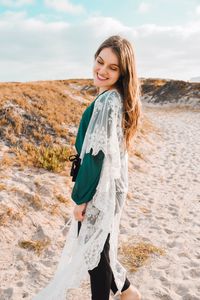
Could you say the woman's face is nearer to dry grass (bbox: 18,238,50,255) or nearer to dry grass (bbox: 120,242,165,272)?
dry grass (bbox: 120,242,165,272)

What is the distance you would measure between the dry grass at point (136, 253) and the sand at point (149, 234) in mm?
86

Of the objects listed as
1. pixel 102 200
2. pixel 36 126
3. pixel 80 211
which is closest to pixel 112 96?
pixel 102 200

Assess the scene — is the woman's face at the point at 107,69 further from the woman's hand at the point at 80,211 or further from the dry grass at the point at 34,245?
the dry grass at the point at 34,245

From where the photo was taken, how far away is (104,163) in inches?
107

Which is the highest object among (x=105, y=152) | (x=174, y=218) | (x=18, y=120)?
Result: (x=105, y=152)

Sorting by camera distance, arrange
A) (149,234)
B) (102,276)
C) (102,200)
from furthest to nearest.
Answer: (149,234), (102,276), (102,200)

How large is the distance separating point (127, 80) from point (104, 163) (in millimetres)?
672

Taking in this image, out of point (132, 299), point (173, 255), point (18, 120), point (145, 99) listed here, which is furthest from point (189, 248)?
point (145, 99)

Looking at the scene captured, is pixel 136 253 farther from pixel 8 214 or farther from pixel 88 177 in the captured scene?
pixel 88 177

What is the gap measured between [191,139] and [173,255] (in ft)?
36.5

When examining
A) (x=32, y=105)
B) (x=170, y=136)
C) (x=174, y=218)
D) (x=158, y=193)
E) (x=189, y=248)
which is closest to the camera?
(x=189, y=248)

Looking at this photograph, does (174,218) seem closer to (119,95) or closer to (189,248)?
(189,248)

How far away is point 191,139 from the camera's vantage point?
51.5 feet

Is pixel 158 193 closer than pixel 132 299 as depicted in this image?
No
